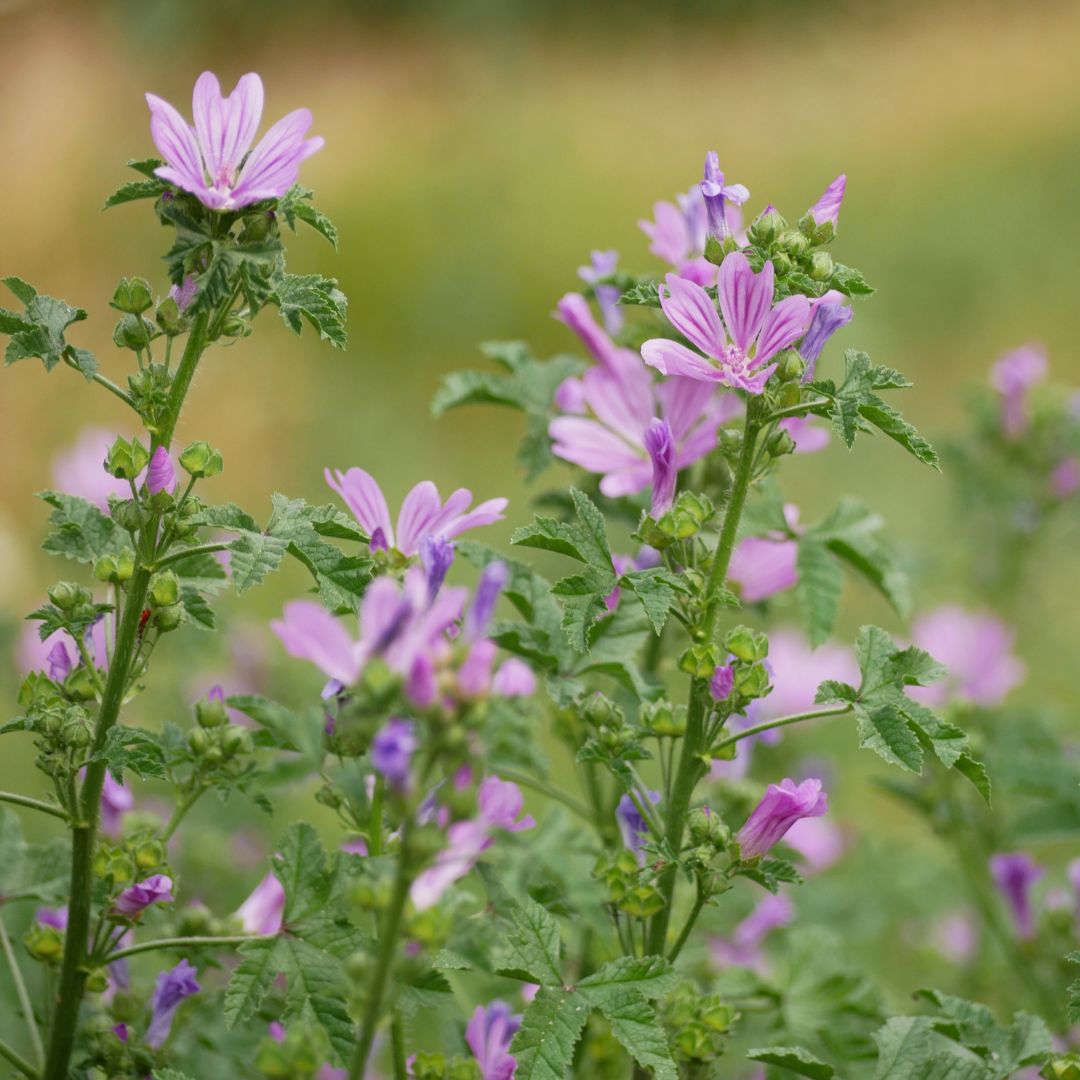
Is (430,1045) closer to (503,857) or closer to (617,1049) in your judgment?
(617,1049)

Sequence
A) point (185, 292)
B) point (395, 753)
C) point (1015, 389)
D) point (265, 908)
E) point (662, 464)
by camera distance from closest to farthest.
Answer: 1. point (395, 753)
2. point (185, 292)
3. point (662, 464)
4. point (265, 908)
5. point (1015, 389)

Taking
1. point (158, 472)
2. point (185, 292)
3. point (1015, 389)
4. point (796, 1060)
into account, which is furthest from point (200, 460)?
point (1015, 389)

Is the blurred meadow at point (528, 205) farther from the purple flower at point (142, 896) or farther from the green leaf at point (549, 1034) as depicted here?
the green leaf at point (549, 1034)

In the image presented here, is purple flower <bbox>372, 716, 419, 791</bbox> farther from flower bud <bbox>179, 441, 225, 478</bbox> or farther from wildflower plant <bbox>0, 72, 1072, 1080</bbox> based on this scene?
flower bud <bbox>179, 441, 225, 478</bbox>

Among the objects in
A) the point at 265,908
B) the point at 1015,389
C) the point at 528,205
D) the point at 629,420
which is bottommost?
the point at 265,908

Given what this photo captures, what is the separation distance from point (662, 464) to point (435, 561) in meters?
0.30

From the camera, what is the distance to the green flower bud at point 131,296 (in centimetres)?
120

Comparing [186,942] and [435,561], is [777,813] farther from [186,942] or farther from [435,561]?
[186,942]

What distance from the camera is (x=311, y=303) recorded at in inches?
46.4

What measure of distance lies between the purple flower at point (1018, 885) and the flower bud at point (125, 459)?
1.32 meters

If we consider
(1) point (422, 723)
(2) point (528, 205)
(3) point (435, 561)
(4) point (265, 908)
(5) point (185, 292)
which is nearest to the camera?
(1) point (422, 723)

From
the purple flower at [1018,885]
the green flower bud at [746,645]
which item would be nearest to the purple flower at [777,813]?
the green flower bud at [746,645]

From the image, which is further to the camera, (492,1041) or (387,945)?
(492,1041)

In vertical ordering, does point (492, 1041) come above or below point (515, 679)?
below
